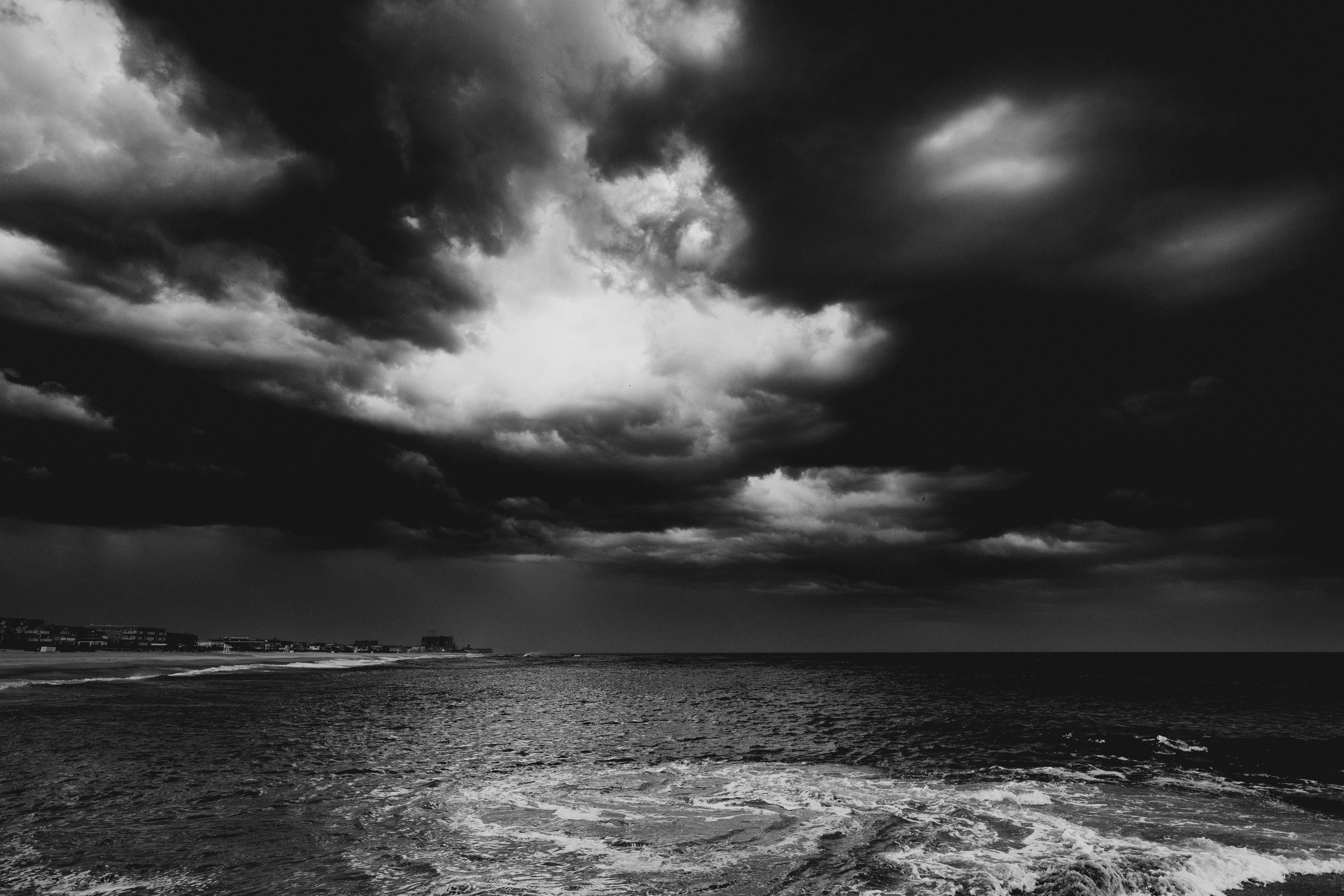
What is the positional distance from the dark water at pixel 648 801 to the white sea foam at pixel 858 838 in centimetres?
12

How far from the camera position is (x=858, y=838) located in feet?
60.4

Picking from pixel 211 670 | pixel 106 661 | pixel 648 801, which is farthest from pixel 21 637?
pixel 648 801

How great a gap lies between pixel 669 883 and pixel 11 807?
1982 cm

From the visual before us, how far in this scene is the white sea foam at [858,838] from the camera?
48.7 ft

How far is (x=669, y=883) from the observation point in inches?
574

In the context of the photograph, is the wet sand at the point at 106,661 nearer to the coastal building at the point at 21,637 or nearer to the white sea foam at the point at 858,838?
the coastal building at the point at 21,637

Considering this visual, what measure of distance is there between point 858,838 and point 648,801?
7.59 m

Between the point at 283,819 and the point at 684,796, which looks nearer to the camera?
the point at 283,819

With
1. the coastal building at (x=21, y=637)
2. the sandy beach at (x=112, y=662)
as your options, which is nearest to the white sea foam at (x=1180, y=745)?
the sandy beach at (x=112, y=662)

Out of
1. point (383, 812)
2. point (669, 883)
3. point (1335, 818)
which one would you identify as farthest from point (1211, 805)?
point (383, 812)

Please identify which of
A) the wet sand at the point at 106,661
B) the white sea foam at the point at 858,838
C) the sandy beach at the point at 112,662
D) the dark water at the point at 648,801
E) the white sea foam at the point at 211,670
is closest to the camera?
the white sea foam at the point at 858,838

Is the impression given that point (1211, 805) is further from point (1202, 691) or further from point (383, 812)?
point (1202, 691)

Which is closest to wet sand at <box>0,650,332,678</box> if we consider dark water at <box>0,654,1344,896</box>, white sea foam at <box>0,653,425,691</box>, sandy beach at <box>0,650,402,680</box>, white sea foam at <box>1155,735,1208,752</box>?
sandy beach at <box>0,650,402,680</box>

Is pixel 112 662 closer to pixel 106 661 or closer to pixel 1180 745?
pixel 106 661
